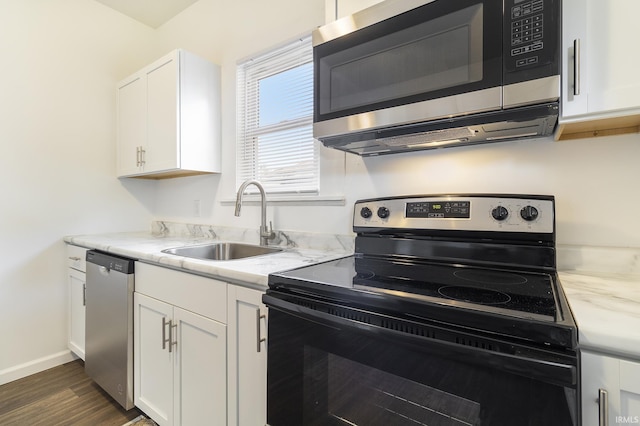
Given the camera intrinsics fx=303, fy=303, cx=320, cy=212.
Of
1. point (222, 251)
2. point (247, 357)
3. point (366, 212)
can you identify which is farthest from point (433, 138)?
point (222, 251)

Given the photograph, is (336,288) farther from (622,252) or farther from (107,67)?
(107,67)

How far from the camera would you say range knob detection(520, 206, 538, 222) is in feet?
3.34

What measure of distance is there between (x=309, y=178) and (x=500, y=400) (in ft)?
4.71

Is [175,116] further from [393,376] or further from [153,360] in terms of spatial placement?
[393,376]

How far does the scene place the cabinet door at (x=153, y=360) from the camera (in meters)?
1.44

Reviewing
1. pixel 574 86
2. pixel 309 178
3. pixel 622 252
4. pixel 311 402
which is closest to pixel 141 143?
pixel 309 178

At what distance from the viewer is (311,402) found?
87 cm

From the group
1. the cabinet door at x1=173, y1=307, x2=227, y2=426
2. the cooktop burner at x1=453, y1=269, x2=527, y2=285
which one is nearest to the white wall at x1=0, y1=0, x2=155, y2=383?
the cabinet door at x1=173, y1=307, x2=227, y2=426

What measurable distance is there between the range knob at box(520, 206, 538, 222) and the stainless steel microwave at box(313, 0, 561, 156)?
275mm

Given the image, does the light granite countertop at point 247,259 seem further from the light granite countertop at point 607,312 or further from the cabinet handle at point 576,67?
the cabinet handle at point 576,67

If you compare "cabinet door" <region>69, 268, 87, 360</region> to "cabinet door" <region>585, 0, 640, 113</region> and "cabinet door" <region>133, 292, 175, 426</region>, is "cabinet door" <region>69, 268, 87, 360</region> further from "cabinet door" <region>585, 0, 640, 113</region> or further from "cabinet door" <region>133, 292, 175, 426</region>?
"cabinet door" <region>585, 0, 640, 113</region>

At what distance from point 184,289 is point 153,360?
49 centimetres

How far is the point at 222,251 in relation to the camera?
2043 mm

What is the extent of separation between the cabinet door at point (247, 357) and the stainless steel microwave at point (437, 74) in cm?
72
